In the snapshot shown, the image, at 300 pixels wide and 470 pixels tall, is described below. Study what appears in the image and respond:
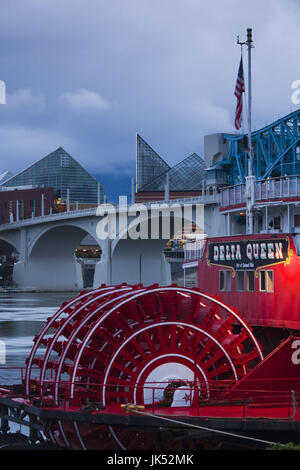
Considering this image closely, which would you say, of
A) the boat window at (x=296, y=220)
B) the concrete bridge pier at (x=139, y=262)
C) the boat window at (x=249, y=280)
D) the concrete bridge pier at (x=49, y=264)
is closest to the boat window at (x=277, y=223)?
the boat window at (x=296, y=220)

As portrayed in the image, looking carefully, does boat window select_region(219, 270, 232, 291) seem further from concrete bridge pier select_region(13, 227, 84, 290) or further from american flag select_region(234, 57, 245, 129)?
concrete bridge pier select_region(13, 227, 84, 290)

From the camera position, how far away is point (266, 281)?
18.8 metres

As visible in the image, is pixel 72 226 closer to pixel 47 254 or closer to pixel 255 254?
pixel 47 254

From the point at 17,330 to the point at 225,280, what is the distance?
24.3 metres

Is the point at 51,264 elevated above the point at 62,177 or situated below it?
below

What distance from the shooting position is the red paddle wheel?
1642 cm

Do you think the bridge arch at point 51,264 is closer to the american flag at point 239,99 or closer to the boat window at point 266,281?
the american flag at point 239,99

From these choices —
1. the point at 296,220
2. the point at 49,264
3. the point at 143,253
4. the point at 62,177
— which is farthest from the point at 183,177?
the point at 296,220

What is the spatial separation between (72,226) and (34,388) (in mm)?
70692

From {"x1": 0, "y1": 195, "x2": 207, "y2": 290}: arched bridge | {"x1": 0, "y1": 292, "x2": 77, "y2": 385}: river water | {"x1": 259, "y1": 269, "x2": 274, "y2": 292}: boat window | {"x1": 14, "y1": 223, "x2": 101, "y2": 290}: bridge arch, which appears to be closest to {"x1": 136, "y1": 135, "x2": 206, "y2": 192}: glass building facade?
{"x1": 14, "y1": 223, "x2": 101, "y2": 290}: bridge arch

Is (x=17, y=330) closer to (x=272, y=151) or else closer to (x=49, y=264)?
(x=272, y=151)

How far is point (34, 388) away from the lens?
18.5m

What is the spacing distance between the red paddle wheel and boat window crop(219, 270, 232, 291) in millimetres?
1092
